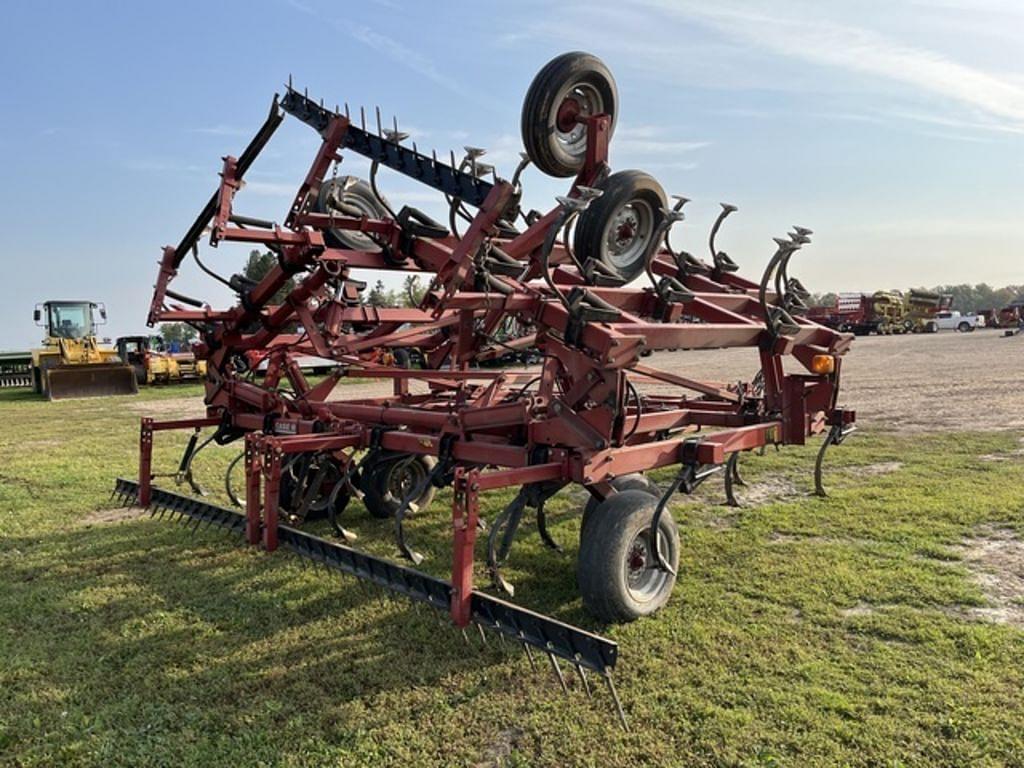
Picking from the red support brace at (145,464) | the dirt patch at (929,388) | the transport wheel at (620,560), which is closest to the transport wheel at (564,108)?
the transport wheel at (620,560)

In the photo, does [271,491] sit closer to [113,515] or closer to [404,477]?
[404,477]

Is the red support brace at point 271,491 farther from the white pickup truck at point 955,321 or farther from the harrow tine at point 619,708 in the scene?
the white pickup truck at point 955,321

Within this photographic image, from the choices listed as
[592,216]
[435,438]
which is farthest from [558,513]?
[592,216]

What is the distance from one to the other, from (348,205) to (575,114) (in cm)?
200

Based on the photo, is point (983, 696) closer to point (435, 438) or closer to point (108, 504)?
point (435, 438)

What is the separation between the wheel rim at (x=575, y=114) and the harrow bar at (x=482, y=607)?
2.93 metres

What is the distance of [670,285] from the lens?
4.60 meters

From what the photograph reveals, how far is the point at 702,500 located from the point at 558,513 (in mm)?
1306

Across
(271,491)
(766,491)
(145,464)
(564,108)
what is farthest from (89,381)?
(564,108)

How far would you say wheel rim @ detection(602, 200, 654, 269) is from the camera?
4457 millimetres

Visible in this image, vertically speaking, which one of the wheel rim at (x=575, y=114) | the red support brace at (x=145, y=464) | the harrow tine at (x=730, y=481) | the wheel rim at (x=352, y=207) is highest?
the wheel rim at (x=575, y=114)

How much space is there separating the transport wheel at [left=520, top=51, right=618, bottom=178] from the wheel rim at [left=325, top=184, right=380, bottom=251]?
4.50ft

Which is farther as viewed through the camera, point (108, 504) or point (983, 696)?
point (108, 504)

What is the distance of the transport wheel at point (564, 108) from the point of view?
15.6 feet
